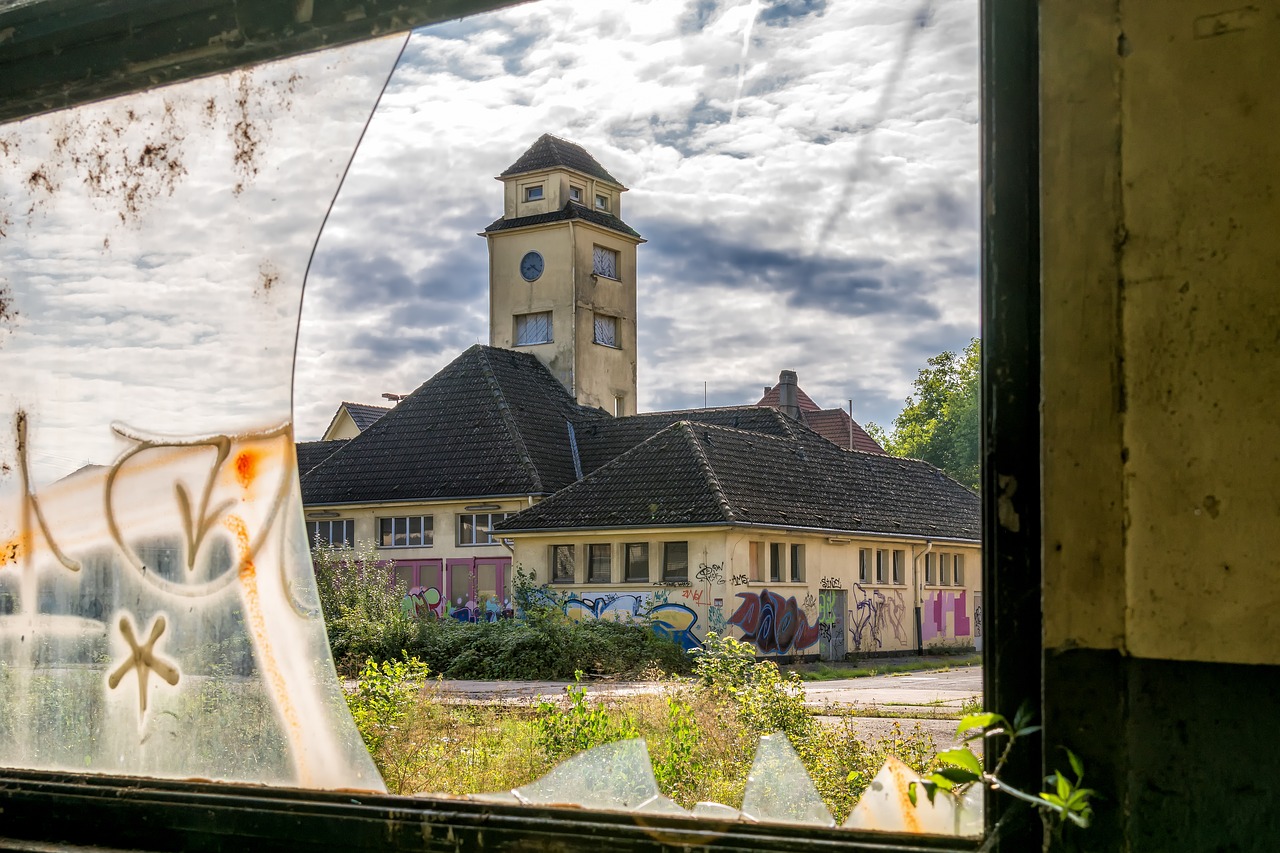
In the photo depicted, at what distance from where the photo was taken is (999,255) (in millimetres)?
1145

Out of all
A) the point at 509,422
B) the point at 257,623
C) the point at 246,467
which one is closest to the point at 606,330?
the point at 246,467

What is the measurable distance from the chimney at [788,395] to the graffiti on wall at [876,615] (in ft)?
5.87

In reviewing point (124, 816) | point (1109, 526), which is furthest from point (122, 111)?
point (1109, 526)

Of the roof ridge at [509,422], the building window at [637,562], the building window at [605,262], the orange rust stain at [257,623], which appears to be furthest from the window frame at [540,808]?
the building window at [637,562]

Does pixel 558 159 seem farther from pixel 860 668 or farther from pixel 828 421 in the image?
pixel 860 668

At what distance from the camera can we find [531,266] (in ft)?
9.00

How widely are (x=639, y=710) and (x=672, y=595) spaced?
802cm

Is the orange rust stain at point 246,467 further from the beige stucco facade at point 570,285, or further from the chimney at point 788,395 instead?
the chimney at point 788,395

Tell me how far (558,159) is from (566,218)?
0.49 feet

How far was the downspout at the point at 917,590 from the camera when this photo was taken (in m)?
3.23

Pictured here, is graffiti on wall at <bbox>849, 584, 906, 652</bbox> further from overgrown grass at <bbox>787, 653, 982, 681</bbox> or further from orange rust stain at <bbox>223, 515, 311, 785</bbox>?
orange rust stain at <bbox>223, 515, 311, 785</bbox>

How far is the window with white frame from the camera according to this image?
8.04ft

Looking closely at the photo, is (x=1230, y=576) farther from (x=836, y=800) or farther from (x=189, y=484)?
(x=189, y=484)

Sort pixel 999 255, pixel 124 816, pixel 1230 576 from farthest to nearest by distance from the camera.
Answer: pixel 124 816
pixel 999 255
pixel 1230 576
